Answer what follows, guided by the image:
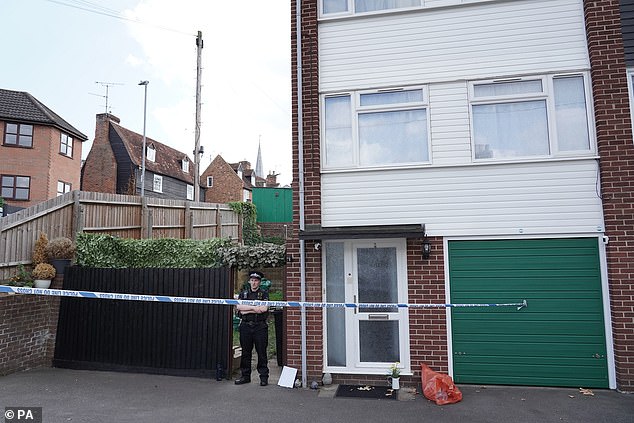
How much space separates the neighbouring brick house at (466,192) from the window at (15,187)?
21.0 meters

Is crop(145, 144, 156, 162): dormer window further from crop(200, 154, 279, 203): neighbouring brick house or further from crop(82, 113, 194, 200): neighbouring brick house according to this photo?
crop(200, 154, 279, 203): neighbouring brick house

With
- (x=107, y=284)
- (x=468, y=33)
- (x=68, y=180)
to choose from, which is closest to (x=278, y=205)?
(x=68, y=180)

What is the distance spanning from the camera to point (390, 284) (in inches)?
250

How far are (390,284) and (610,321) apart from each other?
296 centimetres

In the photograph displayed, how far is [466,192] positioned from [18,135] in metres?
23.8

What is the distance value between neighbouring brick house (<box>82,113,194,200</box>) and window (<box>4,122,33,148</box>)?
6304 millimetres

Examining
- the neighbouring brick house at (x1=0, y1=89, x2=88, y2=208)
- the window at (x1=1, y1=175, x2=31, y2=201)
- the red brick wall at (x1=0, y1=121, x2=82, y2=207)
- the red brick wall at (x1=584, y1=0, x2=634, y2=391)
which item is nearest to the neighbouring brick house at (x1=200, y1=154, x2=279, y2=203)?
the neighbouring brick house at (x1=0, y1=89, x2=88, y2=208)

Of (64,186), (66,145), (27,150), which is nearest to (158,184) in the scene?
(64,186)

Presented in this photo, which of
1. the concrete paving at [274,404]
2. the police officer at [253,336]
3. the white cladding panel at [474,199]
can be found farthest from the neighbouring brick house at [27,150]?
the white cladding panel at [474,199]

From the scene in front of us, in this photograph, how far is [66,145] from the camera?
24.2 meters

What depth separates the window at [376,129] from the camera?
21.3 ft

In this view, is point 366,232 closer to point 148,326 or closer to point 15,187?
point 148,326

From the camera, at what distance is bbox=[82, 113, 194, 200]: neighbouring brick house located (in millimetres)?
27844

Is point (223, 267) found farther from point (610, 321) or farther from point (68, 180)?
point (68, 180)
